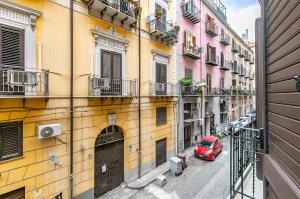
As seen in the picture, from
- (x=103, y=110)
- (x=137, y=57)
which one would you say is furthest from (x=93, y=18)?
(x=103, y=110)

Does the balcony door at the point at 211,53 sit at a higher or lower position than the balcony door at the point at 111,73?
higher

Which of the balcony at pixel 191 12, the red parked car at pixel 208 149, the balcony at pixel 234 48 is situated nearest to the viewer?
the red parked car at pixel 208 149

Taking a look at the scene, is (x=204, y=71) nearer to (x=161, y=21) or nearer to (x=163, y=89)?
(x=163, y=89)

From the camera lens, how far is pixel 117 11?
10430 millimetres

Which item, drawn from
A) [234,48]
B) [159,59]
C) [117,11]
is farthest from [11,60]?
[234,48]

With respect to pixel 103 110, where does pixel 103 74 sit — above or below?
above

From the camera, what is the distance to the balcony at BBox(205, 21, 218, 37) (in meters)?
21.8

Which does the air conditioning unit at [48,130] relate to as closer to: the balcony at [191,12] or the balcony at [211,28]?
the balcony at [191,12]

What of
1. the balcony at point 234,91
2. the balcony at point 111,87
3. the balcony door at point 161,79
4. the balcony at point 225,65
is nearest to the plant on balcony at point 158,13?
the balcony door at point 161,79

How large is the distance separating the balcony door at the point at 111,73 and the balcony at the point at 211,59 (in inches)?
535

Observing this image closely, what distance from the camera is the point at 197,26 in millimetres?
20359

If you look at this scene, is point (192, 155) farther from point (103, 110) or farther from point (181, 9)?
point (181, 9)

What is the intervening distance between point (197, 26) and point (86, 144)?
1672 centimetres

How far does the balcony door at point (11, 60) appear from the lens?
6816 mm
